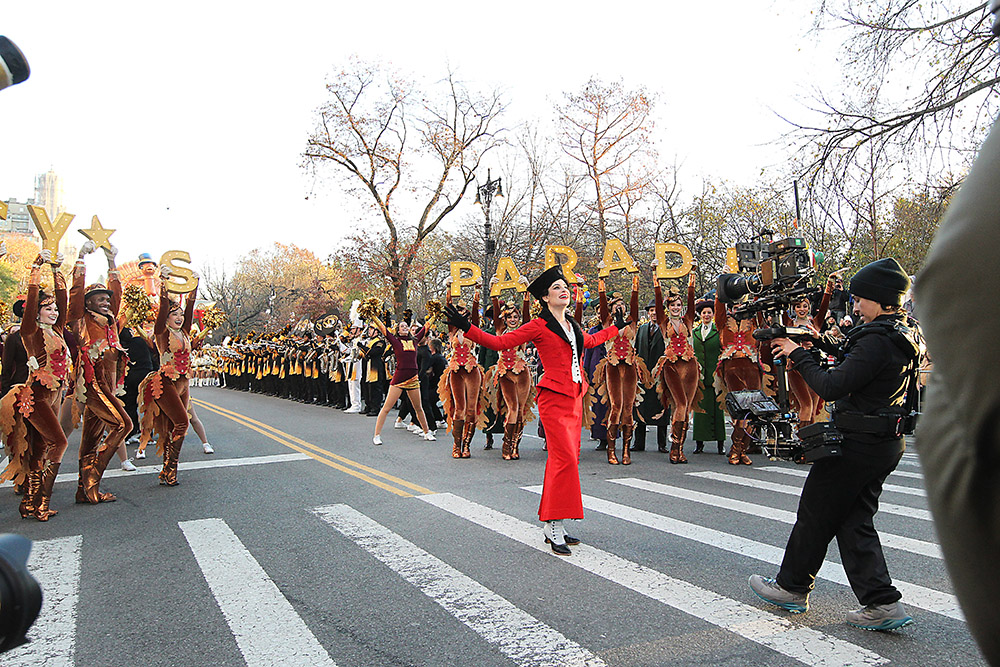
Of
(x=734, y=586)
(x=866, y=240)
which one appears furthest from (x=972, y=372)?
(x=866, y=240)

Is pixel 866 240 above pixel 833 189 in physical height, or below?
above

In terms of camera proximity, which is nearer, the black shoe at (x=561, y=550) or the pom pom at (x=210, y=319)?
the black shoe at (x=561, y=550)

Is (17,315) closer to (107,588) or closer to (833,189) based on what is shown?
(107,588)

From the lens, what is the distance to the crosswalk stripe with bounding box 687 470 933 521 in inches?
271

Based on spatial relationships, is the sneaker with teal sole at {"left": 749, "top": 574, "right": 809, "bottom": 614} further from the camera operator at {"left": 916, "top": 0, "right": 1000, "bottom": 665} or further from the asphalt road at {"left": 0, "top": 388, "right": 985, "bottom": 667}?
the camera operator at {"left": 916, "top": 0, "right": 1000, "bottom": 665}

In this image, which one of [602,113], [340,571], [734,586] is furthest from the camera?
[602,113]

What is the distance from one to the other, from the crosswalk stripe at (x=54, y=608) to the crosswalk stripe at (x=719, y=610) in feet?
10.4

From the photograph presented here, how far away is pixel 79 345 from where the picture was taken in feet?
25.9

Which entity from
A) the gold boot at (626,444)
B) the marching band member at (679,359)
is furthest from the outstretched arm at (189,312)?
the marching band member at (679,359)

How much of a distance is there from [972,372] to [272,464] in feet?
33.4

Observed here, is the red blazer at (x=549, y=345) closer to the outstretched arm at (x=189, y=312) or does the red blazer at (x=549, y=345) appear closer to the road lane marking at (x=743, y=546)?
the road lane marking at (x=743, y=546)

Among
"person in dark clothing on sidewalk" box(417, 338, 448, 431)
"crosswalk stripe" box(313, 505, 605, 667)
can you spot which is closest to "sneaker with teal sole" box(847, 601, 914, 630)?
"crosswalk stripe" box(313, 505, 605, 667)

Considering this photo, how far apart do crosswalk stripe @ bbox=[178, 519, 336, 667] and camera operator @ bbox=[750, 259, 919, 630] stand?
2834 millimetres

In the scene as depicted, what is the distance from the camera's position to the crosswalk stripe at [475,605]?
3801mm
